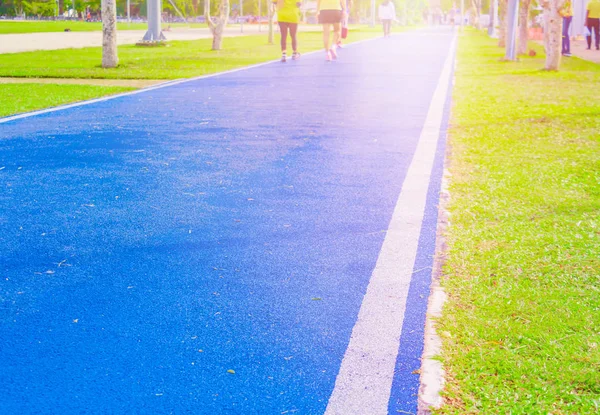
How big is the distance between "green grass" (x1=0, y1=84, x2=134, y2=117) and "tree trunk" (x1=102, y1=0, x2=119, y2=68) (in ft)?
14.8

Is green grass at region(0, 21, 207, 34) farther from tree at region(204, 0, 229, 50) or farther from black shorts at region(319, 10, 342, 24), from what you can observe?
black shorts at region(319, 10, 342, 24)

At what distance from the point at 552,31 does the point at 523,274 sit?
16146mm

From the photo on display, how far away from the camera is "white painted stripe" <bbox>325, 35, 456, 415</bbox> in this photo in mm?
3056

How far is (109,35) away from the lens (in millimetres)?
19125

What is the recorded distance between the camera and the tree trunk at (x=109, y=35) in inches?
749

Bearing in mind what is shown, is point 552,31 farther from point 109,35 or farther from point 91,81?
point 91,81

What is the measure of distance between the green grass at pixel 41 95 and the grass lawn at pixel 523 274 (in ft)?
19.1

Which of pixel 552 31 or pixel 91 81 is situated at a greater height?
pixel 552 31

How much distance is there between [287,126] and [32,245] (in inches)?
217

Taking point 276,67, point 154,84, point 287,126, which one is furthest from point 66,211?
point 276,67

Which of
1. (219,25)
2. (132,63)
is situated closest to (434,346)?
(132,63)

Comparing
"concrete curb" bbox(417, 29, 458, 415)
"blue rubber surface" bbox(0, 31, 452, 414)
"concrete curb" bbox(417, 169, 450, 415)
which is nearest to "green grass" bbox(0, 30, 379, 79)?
"blue rubber surface" bbox(0, 31, 452, 414)

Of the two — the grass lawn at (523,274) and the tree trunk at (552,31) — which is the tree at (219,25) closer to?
the tree trunk at (552,31)

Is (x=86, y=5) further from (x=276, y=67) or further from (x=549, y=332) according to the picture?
(x=549, y=332)
